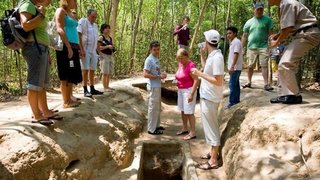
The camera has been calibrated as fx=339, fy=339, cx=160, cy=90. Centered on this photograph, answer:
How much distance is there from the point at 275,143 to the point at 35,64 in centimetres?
321

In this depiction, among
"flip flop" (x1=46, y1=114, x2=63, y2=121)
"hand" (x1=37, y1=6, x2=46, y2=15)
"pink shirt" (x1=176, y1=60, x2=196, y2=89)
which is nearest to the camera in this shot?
"hand" (x1=37, y1=6, x2=46, y2=15)

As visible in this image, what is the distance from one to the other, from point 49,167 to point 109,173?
1.08 metres

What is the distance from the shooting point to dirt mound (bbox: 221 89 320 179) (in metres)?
3.68

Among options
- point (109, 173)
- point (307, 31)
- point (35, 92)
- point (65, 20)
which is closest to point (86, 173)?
point (109, 173)

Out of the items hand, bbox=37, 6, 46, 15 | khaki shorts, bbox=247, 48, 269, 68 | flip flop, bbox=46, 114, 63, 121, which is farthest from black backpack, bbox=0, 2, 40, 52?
khaki shorts, bbox=247, 48, 269, 68

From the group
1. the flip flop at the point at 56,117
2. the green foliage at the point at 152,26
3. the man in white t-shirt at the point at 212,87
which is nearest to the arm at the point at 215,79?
the man in white t-shirt at the point at 212,87

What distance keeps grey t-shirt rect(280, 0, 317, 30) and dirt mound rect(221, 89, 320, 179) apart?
113 cm

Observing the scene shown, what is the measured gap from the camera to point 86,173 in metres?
4.93

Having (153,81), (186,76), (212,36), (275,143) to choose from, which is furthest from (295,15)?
(153,81)

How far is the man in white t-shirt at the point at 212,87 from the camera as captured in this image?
4.80 metres

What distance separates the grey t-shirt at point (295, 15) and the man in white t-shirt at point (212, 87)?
94 centimetres

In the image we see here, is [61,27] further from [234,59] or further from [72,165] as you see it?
[234,59]

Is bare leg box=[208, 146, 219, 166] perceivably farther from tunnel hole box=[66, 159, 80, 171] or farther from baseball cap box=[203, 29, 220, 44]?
tunnel hole box=[66, 159, 80, 171]

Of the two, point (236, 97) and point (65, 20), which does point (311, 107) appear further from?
point (65, 20)
